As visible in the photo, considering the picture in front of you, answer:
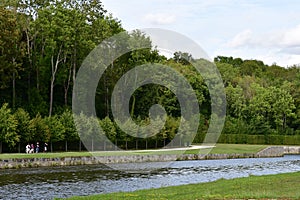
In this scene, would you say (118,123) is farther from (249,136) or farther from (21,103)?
(249,136)

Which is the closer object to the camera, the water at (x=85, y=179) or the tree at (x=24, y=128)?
the water at (x=85, y=179)

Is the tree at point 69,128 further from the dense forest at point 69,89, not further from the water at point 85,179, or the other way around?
the water at point 85,179

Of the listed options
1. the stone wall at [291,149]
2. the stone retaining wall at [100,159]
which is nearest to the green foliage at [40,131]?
the stone retaining wall at [100,159]

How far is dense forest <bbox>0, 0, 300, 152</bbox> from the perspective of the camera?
63688 mm

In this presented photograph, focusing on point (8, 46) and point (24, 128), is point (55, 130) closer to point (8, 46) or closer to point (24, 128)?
point (24, 128)

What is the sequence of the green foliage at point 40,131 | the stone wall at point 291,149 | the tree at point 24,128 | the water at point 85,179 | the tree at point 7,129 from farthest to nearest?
the stone wall at point 291,149 → the green foliage at point 40,131 → the tree at point 24,128 → the tree at point 7,129 → the water at point 85,179

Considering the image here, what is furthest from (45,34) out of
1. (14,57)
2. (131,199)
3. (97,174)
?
(131,199)

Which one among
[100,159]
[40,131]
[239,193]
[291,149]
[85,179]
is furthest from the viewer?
[291,149]

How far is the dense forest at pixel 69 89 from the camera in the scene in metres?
63.7

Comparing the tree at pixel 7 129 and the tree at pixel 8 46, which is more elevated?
the tree at pixel 8 46

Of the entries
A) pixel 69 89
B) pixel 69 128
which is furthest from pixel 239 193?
pixel 69 89

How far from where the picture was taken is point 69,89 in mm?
84750

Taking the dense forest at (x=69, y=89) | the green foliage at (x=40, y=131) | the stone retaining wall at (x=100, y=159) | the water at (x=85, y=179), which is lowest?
the water at (x=85, y=179)

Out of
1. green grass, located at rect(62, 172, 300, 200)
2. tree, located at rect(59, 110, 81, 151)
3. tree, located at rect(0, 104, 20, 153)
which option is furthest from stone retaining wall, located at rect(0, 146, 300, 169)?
green grass, located at rect(62, 172, 300, 200)
